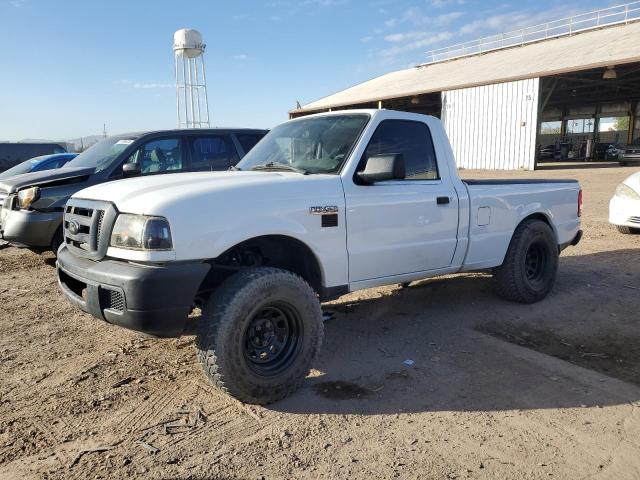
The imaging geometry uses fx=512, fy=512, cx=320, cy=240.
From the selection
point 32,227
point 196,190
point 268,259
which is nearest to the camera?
point 196,190

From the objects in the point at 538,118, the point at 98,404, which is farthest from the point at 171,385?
the point at 538,118

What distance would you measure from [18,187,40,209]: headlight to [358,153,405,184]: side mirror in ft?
16.4

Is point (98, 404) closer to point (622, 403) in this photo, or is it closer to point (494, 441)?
point (494, 441)

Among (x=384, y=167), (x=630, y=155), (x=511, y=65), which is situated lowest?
(x=384, y=167)

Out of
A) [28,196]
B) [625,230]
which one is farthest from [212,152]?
[625,230]

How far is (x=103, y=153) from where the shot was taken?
7598mm

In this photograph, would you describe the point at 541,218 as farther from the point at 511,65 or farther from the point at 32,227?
the point at 511,65

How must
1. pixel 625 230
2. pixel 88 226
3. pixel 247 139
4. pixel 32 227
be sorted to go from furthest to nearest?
pixel 625 230
pixel 247 139
pixel 32 227
pixel 88 226

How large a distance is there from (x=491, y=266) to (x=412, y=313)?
0.92 m

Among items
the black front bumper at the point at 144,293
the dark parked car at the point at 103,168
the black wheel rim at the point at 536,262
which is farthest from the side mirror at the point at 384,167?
the dark parked car at the point at 103,168

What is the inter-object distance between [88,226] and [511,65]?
2967cm

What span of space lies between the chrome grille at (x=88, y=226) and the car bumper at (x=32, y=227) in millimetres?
3285

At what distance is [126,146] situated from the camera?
7238mm

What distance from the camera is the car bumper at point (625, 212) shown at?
27.1 ft
